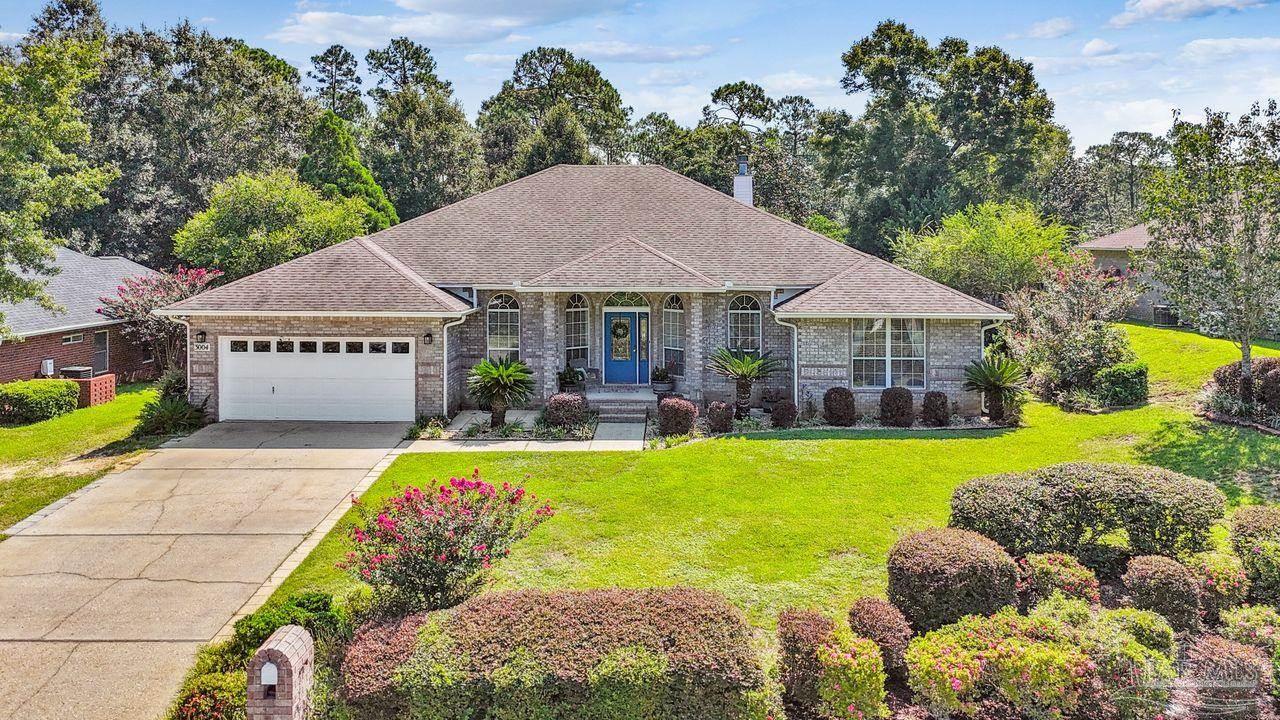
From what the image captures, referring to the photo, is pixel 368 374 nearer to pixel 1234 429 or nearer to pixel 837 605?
pixel 837 605

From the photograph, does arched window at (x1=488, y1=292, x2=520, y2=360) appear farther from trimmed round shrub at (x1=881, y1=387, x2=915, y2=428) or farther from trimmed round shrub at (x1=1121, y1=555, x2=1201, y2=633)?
trimmed round shrub at (x1=1121, y1=555, x2=1201, y2=633)

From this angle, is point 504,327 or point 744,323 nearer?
point 744,323

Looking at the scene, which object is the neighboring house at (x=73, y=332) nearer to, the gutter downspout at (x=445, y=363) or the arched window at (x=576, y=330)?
the gutter downspout at (x=445, y=363)

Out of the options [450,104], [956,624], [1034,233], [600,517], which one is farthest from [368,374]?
[450,104]

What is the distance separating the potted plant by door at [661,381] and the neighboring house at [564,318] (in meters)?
0.26

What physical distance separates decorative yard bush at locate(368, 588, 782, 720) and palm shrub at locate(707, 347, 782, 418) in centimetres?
1185

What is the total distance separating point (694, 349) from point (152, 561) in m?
11.7

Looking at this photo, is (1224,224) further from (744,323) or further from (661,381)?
(661,381)

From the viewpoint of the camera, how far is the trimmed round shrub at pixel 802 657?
620 centimetres

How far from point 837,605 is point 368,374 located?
12906 mm

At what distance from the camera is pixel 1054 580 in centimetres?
759

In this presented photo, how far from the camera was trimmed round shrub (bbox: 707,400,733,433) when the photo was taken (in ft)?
55.3

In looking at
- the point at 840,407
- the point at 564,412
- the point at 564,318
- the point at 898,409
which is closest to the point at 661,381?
the point at 564,318

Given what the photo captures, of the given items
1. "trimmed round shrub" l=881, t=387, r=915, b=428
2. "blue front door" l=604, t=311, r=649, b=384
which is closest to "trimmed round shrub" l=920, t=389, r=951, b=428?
"trimmed round shrub" l=881, t=387, r=915, b=428
